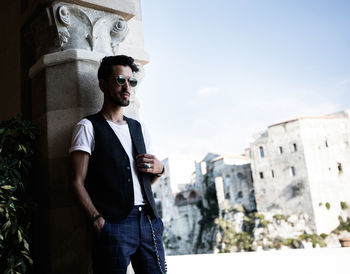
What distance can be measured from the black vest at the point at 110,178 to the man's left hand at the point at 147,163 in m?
0.03

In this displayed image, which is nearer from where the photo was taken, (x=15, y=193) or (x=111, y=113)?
(x=111, y=113)

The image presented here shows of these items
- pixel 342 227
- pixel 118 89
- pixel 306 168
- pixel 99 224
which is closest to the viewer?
pixel 99 224

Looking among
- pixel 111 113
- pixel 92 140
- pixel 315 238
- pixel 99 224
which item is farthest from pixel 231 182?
pixel 99 224

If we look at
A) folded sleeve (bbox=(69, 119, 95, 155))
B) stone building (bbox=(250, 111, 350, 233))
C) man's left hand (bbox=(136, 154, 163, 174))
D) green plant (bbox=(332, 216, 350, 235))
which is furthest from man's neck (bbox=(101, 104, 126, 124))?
green plant (bbox=(332, 216, 350, 235))

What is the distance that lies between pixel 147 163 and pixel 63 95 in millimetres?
654

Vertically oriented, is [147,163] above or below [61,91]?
below

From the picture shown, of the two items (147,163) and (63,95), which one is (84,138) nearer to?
(147,163)

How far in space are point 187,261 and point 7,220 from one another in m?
3.13

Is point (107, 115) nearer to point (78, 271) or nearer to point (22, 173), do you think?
point (22, 173)

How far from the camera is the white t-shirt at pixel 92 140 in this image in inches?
63.6

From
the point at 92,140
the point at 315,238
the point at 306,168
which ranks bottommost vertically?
the point at 315,238

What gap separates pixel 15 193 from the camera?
1.91 metres

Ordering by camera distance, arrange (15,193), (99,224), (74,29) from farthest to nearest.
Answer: (74,29) → (15,193) → (99,224)

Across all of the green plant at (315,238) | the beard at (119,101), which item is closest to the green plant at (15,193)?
the beard at (119,101)
